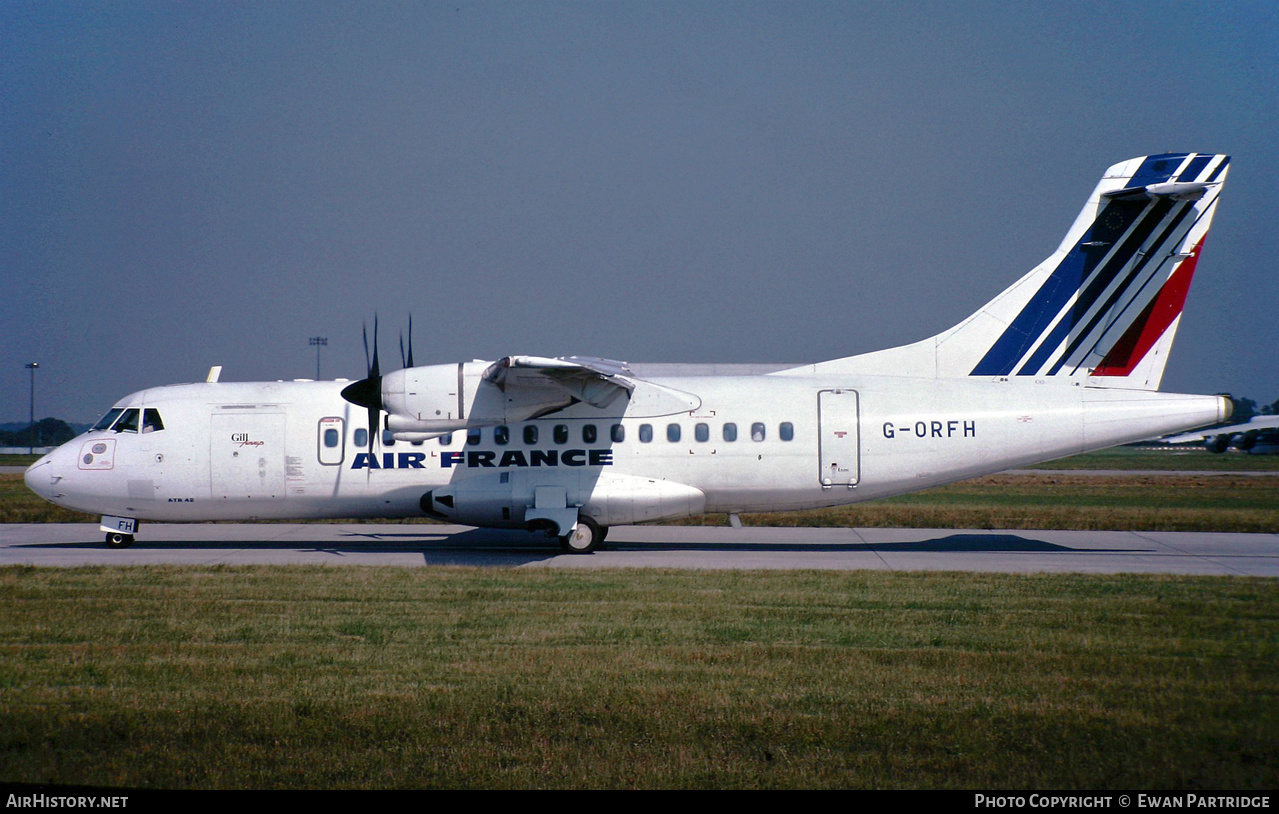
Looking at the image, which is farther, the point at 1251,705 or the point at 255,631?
the point at 255,631

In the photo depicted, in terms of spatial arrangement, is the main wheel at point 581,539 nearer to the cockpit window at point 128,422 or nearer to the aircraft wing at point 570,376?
the aircraft wing at point 570,376

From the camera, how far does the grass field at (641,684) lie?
21.0 ft

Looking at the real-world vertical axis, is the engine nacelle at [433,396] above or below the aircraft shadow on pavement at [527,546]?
above

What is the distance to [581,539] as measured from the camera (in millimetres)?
18109

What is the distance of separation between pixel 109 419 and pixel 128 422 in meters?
0.51

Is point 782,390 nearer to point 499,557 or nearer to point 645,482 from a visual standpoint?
point 645,482

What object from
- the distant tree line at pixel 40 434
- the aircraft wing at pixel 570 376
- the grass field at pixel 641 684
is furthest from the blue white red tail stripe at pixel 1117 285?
the distant tree line at pixel 40 434

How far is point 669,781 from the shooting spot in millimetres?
6223

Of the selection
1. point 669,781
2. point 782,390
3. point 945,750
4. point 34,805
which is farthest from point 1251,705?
point 782,390

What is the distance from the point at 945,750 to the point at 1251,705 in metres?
2.51

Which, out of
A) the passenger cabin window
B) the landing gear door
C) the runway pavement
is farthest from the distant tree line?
the landing gear door

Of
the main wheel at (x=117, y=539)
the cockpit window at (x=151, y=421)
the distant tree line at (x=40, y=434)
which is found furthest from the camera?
the distant tree line at (x=40, y=434)

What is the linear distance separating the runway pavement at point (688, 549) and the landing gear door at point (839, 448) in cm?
144

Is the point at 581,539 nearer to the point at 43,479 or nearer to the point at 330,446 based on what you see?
the point at 330,446
